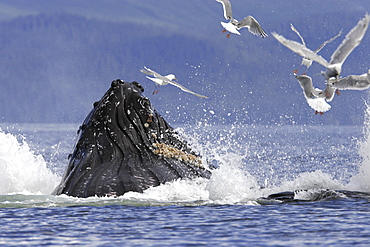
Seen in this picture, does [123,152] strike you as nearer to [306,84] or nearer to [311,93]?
[306,84]

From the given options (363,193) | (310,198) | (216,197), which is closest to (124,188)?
(216,197)

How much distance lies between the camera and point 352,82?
1393 cm

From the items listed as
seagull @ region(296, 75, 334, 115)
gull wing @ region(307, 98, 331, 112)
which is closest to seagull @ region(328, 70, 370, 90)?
seagull @ region(296, 75, 334, 115)

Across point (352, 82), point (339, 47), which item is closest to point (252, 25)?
point (352, 82)

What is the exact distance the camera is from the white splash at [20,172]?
1609 centimetres

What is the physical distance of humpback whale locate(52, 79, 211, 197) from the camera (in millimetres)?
13312

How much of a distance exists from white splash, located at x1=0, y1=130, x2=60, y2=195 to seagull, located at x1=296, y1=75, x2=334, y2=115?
17.6 feet

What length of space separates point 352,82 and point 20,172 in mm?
7110

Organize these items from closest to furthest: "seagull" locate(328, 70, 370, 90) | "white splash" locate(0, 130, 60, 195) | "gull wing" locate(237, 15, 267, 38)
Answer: "seagull" locate(328, 70, 370, 90) → "white splash" locate(0, 130, 60, 195) → "gull wing" locate(237, 15, 267, 38)

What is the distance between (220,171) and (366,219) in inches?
132

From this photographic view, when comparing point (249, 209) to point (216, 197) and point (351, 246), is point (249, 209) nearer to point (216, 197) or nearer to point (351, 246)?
point (216, 197)

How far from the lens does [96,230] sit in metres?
11.0

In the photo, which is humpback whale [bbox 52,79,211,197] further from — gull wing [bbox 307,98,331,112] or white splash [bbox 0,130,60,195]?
gull wing [bbox 307,98,331,112]

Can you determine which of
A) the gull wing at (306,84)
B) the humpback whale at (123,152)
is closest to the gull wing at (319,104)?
the gull wing at (306,84)
